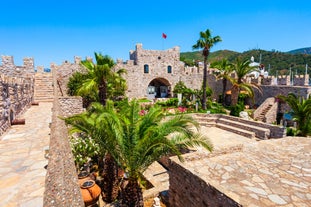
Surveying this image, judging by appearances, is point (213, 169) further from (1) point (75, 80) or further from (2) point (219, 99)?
(2) point (219, 99)

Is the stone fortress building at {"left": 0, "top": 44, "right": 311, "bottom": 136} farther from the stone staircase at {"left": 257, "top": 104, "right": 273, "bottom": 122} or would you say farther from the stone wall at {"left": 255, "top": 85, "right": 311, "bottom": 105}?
the stone staircase at {"left": 257, "top": 104, "right": 273, "bottom": 122}

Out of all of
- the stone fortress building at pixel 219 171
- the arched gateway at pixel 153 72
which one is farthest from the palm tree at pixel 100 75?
the arched gateway at pixel 153 72

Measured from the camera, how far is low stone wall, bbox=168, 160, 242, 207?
169 inches

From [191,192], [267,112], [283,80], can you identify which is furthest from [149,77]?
[191,192]

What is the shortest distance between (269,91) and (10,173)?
2347 centimetres

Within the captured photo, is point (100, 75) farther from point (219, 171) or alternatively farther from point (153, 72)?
point (153, 72)

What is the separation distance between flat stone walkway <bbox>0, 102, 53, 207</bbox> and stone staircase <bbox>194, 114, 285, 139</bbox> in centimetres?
1178

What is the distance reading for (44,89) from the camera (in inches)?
614

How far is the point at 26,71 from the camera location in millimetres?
16609

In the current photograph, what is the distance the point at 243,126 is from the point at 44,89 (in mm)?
16024

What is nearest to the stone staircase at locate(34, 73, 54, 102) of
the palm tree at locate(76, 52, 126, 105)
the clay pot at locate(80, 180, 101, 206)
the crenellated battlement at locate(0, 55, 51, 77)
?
the crenellated battlement at locate(0, 55, 51, 77)

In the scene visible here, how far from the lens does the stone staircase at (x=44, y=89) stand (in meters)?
14.3

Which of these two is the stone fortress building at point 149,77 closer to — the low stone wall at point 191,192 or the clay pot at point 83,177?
the clay pot at point 83,177

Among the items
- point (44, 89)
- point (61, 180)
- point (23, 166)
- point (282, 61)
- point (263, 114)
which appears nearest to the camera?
point (61, 180)
